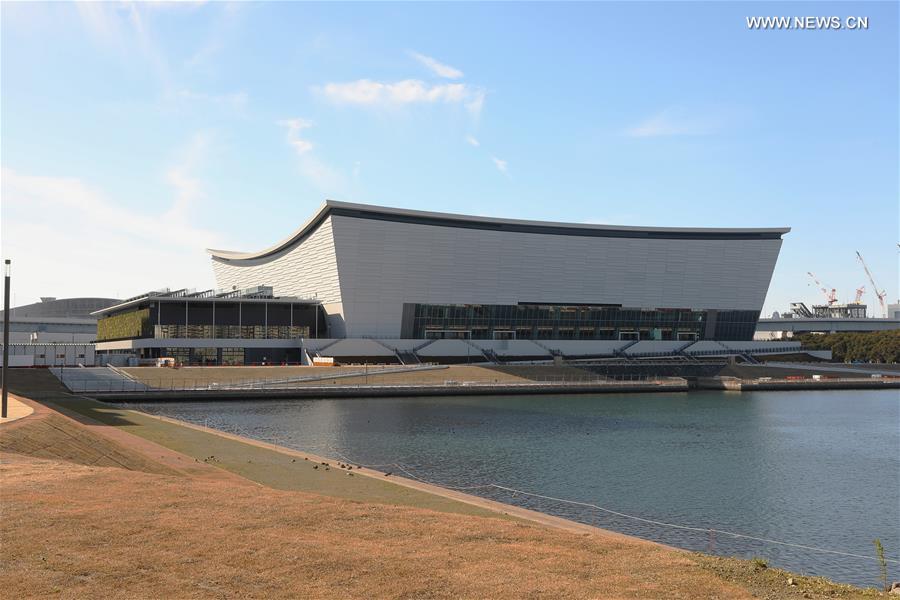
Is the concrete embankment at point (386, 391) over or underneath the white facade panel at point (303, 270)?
underneath

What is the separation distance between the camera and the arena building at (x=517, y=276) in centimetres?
11512

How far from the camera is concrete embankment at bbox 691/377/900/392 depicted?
4040 inches

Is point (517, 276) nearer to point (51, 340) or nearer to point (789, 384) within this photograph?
point (789, 384)

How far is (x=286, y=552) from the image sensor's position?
14398 mm

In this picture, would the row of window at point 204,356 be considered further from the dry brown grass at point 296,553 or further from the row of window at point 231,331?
the dry brown grass at point 296,553

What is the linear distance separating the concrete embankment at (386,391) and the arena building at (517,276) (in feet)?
104

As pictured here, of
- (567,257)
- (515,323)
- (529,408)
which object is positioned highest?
(567,257)

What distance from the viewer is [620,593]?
13.2 m

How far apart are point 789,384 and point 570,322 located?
3839 cm

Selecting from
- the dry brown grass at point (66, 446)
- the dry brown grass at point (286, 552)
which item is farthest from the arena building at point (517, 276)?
the dry brown grass at point (286, 552)

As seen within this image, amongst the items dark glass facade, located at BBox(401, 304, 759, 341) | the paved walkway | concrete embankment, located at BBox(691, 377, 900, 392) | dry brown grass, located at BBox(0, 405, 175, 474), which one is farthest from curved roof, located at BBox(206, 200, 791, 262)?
dry brown grass, located at BBox(0, 405, 175, 474)

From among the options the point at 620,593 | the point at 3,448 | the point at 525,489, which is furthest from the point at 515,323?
the point at 620,593

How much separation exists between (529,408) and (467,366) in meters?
31.4

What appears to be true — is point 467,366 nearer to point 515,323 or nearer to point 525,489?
point 515,323
